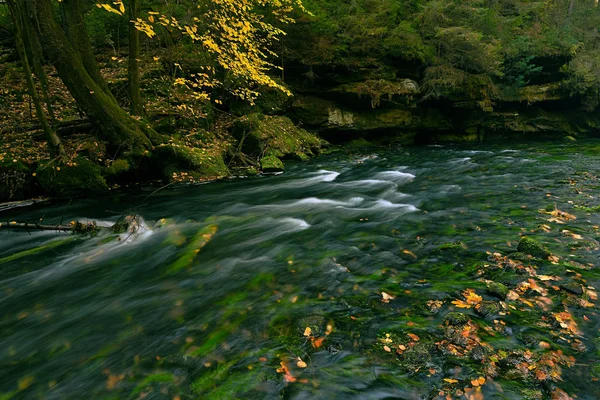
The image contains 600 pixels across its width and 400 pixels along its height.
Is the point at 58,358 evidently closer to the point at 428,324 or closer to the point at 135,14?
the point at 428,324

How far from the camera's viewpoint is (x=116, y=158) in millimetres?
9328

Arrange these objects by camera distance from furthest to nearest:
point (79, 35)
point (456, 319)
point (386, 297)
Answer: point (79, 35) < point (386, 297) < point (456, 319)

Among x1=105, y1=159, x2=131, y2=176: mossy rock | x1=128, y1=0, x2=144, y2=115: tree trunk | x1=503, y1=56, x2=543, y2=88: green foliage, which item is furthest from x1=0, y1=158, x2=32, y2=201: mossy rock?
x1=503, y1=56, x2=543, y2=88: green foliage

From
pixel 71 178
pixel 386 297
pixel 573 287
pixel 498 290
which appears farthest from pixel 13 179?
pixel 573 287

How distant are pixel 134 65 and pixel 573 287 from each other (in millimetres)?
11481

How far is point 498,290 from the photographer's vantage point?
3568 millimetres

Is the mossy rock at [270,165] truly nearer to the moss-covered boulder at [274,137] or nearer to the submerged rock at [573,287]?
the moss-covered boulder at [274,137]

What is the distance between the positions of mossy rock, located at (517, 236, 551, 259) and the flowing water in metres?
0.14

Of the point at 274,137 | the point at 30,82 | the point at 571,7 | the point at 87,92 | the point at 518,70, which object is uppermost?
the point at 571,7

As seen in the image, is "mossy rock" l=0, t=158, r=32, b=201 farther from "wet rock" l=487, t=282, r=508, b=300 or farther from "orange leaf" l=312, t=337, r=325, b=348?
"wet rock" l=487, t=282, r=508, b=300

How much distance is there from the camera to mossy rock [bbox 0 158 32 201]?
7.83m

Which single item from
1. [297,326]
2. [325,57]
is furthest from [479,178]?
[325,57]

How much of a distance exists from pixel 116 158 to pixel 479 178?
1040cm

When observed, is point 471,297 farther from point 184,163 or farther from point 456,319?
point 184,163
